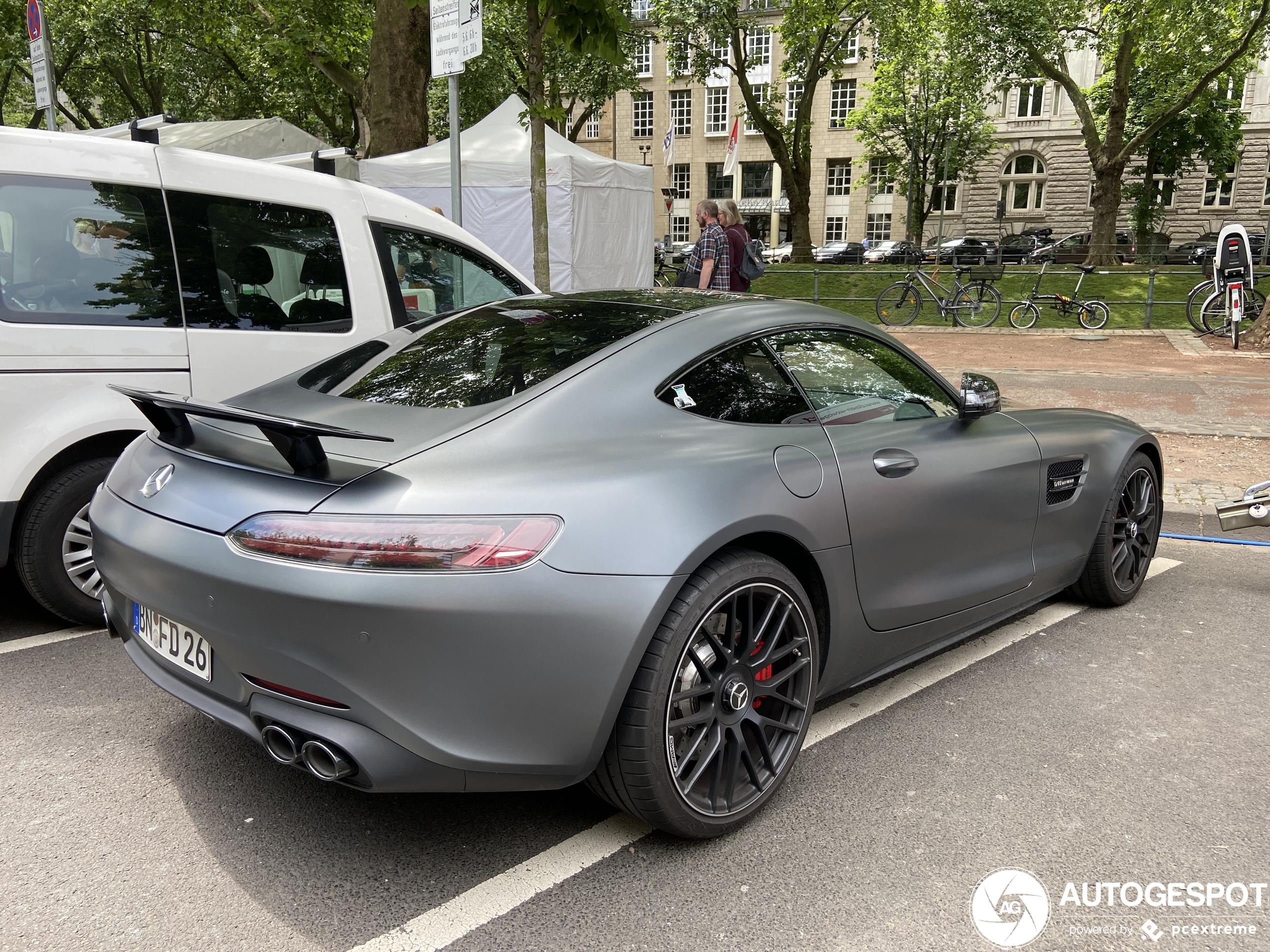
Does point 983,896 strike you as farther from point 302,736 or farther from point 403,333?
point 403,333

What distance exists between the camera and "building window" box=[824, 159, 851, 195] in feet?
198

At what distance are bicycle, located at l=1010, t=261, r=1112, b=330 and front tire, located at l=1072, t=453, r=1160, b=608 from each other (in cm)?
1331

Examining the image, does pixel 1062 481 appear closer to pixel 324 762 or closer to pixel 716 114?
pixel 324 762

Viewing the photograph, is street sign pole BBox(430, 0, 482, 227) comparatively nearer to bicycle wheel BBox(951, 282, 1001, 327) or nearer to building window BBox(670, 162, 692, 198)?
bicycle wheel BBox(951, 282, 1001, 327)

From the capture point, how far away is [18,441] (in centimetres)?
365

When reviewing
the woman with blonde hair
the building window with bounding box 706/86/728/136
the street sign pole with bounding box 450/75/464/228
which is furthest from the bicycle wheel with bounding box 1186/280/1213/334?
the building window with bounding box 706/86/728/136

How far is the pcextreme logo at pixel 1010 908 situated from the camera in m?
2.26

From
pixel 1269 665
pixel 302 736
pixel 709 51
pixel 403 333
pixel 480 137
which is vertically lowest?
pixel 1269 665

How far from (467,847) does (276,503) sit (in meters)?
1.03

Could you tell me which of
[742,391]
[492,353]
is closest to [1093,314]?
[742,391]

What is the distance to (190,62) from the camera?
3102 cm

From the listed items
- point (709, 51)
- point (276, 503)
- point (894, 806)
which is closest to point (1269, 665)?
point (894, 806)

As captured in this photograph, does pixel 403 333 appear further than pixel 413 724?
Yes

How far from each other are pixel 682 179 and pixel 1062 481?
62.6m
